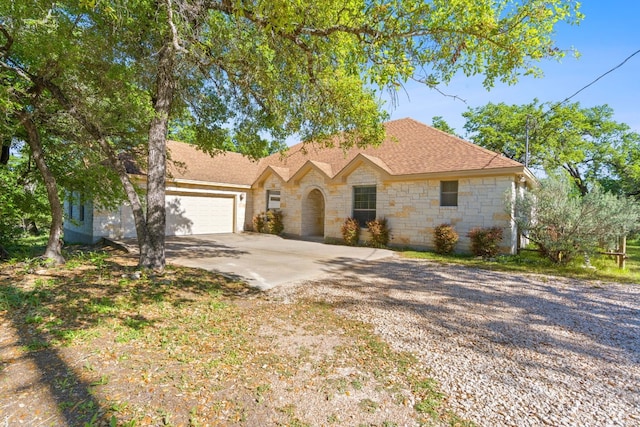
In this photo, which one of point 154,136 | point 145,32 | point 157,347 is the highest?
point 145,32

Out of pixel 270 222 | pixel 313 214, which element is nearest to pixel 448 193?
pixel 313 214

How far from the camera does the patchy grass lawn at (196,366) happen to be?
2658mm

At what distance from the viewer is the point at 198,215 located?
17.3 meters

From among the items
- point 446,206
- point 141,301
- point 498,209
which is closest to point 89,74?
point 141,301

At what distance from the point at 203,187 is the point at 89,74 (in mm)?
10188

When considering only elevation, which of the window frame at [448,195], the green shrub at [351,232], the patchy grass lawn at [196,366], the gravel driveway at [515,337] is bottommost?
the patchy grass lawn at [196,366]

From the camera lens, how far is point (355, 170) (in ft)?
49.1

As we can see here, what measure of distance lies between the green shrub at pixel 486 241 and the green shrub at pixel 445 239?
2.08 feet

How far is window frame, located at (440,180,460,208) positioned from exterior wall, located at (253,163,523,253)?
171 millimetres

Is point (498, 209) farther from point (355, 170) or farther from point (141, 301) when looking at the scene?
point (141, 301)

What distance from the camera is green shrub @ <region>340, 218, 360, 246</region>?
569 inches

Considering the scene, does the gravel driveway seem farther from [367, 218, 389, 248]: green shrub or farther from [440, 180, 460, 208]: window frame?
[367, 218, 389, 248]: green shrub

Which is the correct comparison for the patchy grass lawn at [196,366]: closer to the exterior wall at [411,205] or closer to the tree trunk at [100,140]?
the tree trunk at [100,140]

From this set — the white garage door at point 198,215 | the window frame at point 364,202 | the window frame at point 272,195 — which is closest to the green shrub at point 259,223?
the window frame at point 272,195
